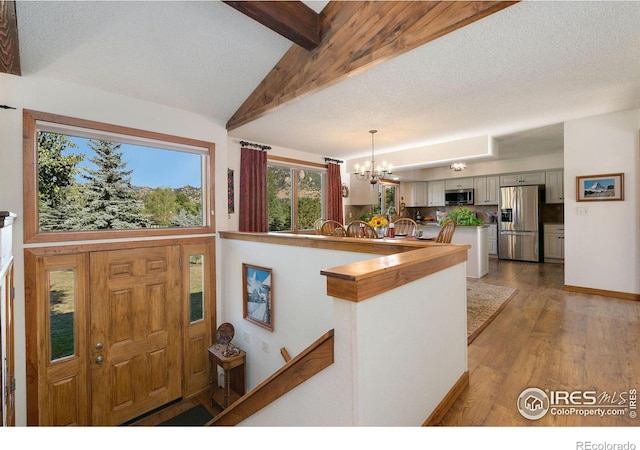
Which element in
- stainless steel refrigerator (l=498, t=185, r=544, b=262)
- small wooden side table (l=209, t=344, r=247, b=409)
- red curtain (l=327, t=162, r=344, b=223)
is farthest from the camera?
stainless steel refrigerator (l=498, t=185, r=544, b=262)

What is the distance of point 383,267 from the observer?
4.31 feet

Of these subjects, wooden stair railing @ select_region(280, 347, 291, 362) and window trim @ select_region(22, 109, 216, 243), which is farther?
wooden stair railing @ select_region(280, 347, 291, 362)

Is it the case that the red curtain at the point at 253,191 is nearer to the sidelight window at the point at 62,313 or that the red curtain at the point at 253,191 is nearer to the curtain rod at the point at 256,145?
the curtain rod at the point at 256,145

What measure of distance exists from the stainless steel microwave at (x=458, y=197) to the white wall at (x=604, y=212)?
3.59m

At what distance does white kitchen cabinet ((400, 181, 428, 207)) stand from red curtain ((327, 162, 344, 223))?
3.12 metres

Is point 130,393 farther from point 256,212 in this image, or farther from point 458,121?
point 458,121

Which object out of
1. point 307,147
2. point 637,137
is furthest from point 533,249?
point 307,147

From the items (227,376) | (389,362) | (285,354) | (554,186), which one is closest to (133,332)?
(227,376)

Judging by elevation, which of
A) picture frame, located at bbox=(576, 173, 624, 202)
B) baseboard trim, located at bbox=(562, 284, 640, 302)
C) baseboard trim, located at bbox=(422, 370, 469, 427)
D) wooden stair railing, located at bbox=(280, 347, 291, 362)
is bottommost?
wooden stair railing, located at bbox=(280, 347, 291, 362)

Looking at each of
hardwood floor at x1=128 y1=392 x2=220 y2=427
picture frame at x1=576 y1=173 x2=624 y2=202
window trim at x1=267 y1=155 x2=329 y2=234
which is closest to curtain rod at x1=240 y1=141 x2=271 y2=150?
window trim at x1=267 y1=155 x2=329 y2=234

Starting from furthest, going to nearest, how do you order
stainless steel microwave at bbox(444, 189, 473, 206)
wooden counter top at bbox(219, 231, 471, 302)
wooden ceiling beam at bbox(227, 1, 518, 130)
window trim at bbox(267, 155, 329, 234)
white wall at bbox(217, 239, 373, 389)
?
stainless steel microwave at bbox(444, 189, 473, 206), window trim at bbox(267, 155, 329, 234), white wall at bbox(217, 239, 373, 389), wooden ceiling beam at bbox(227, 1, 518, 130), wooden counter top at bbox(219, 231, 471, 302)

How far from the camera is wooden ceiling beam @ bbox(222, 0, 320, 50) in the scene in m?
2.18

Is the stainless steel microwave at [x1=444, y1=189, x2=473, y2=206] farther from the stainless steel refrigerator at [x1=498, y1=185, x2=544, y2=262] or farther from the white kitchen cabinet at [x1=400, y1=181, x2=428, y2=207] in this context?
the stainless steel refrigerator at [x1=498, y1=185, x2=544, y2=262]

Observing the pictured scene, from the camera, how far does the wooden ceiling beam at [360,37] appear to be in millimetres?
1974
